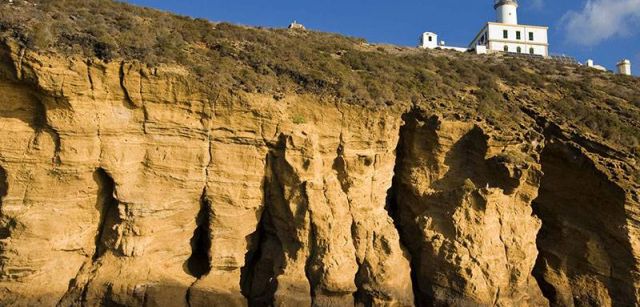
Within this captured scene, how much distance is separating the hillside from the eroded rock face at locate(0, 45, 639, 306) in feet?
0.14

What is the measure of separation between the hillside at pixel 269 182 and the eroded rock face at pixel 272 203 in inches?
1.7

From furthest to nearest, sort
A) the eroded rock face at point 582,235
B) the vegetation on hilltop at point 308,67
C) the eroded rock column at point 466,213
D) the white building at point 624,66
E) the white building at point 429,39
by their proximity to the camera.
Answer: the white building at point 429,39 < the white building at point 624,66 < the eroded rock face at point 582,235 < the eroded rock column at point 466,213 < the vegetation on hilltop at point 308,67

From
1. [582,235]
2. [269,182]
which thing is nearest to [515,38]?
[582,235]

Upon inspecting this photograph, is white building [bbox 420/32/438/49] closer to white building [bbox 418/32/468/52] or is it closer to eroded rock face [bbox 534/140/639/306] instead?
white building [bbox 418/32/468/52]

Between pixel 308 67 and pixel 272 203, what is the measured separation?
4.69 m

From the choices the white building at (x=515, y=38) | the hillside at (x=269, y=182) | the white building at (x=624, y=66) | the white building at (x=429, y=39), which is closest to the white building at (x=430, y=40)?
the white building at (x=429, y=39)

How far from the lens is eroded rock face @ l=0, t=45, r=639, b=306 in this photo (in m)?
11.1

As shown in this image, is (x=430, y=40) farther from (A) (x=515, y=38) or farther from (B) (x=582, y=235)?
(B) (x=582, y=235)

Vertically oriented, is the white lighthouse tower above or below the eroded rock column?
above

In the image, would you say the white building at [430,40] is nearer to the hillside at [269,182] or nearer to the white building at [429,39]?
the white building at [429,39]

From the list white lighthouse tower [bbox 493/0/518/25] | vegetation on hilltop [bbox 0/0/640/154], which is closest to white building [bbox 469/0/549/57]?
white lighthouse tower [bbox 493/0/518/25]

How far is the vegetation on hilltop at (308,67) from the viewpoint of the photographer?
1226 cm

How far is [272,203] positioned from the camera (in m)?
12.8

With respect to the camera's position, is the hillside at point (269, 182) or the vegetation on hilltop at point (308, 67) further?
the vegetation on hilltop at point (308, 67)
